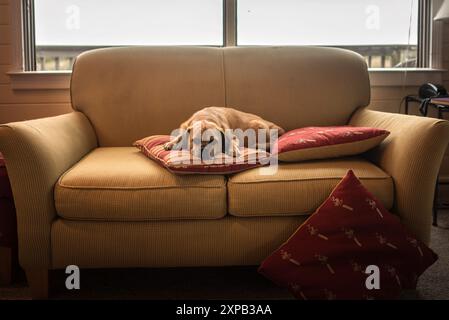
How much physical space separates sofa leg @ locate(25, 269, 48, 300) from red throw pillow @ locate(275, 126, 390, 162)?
2.98 ft

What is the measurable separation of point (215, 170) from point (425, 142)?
693mm

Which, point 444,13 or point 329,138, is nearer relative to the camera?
point 329,138

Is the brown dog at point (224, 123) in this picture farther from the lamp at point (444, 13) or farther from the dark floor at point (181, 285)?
the lamp at point (444, 13)

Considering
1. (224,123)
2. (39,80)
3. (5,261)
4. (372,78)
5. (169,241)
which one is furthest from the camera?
(372,78)

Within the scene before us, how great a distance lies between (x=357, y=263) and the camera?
5.16 feet

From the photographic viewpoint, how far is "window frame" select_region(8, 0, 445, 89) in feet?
8.90

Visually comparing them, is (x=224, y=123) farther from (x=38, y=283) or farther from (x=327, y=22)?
(x=327, y=22)

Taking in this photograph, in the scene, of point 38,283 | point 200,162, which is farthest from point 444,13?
point 38,283

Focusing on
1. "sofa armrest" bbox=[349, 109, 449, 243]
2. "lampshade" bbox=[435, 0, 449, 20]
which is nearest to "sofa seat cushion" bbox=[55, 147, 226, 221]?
"sofa armrest" bbox=[349, 109, 449, 243]

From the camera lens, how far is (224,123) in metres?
2.13

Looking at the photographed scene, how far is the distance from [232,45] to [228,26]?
0.11 m

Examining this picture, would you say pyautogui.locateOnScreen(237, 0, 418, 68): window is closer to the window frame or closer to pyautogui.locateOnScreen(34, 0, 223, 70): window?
the window frame

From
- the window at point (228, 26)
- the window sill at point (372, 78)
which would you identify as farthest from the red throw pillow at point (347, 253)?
the window at point (228, 26)

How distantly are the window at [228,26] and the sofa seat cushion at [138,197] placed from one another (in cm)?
137
